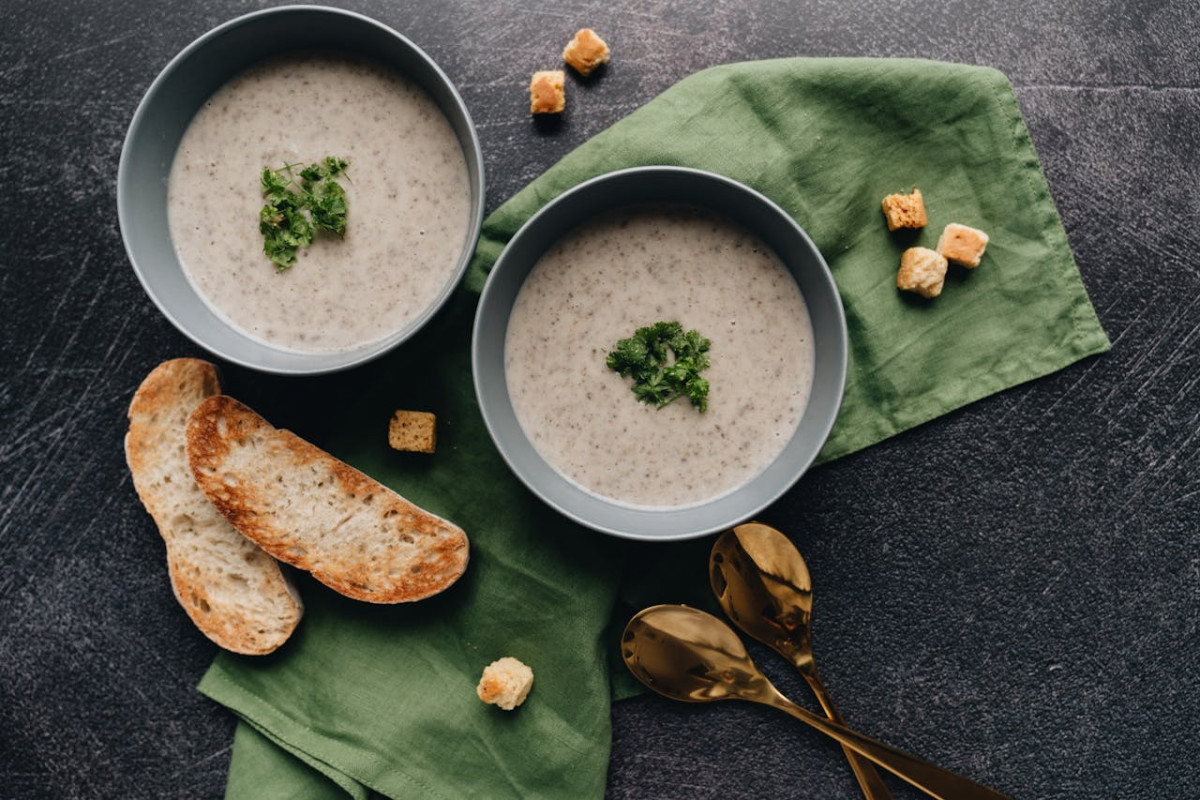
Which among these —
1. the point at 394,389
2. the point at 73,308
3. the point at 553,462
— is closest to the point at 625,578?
the point at 553,462

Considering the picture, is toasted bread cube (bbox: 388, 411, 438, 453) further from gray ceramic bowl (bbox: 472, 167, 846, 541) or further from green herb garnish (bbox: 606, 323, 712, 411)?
green herb garnish (bbox: 606, 323, 712, 411)

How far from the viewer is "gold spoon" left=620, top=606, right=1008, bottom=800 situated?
2.22 meters

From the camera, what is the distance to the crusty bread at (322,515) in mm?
2227

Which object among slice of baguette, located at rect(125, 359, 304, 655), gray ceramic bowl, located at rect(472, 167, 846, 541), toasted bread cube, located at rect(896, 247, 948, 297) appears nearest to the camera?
gray ceramic bowl, located at rect(472, 167, 846, 541)

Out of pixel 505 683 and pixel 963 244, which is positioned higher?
pixel 963 244

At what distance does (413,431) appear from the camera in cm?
221

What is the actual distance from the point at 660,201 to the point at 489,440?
71 centimetres

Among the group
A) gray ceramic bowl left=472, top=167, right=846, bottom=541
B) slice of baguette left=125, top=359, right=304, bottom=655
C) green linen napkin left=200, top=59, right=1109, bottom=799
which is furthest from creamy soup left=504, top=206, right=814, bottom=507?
slice of baguette left=125, top=359, right=304, bottom=655

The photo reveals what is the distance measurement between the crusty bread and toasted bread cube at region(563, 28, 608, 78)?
1152 mm

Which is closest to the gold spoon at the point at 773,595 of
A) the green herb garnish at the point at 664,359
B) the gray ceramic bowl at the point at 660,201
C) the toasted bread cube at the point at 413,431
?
the gray ceramic bowl at the point at 660,201

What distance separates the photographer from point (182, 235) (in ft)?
7.02

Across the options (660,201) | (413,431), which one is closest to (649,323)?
(660,201)

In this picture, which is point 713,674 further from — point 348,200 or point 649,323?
point 348,200

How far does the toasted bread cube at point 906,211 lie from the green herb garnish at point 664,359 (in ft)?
1.95
